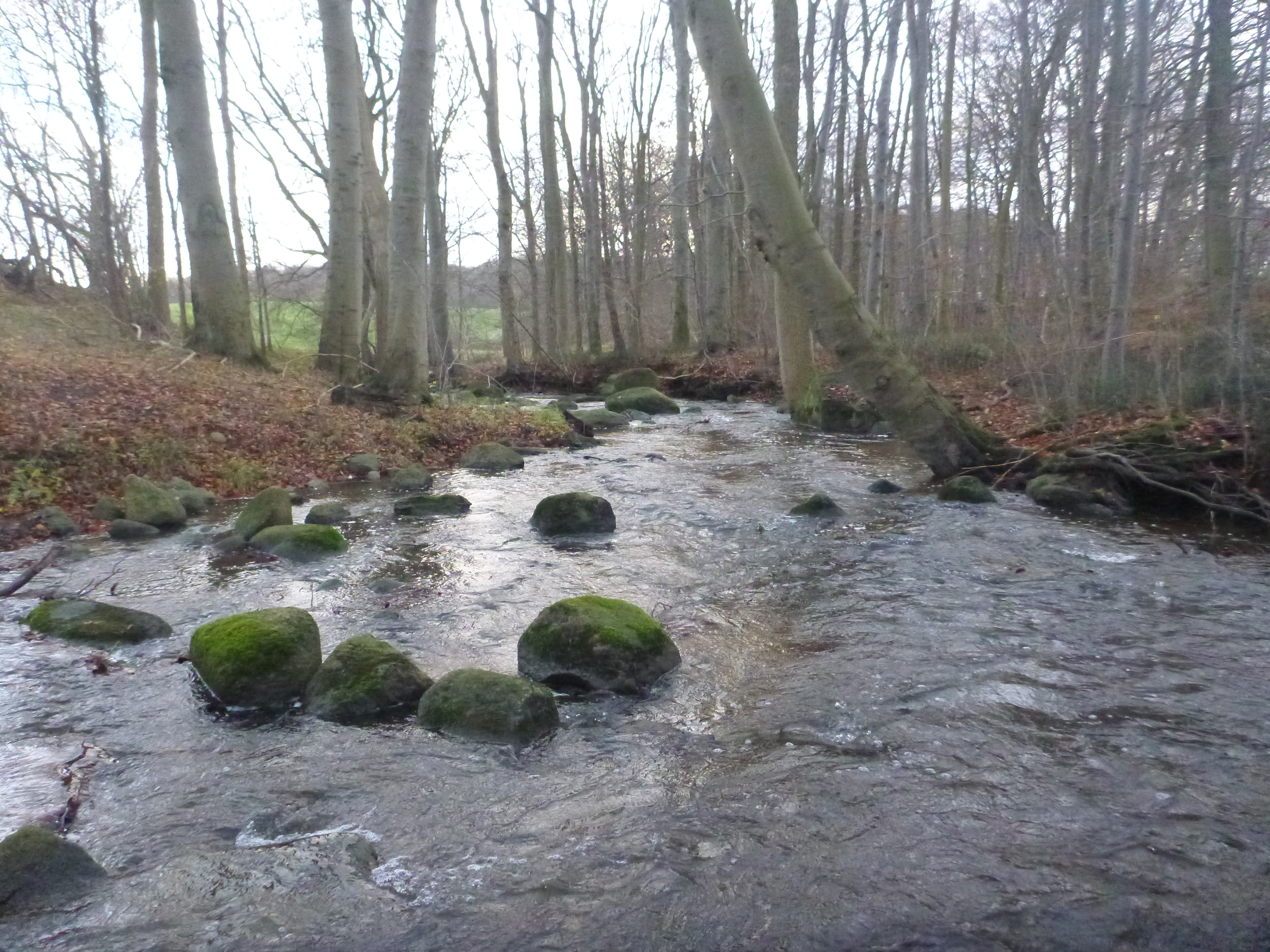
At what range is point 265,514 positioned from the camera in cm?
767

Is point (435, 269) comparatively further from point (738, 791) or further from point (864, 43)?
point (738, 791)

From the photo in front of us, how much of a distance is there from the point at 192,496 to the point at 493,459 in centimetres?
390

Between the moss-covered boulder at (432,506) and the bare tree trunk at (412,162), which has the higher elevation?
the bare tree trunk at (412,162)

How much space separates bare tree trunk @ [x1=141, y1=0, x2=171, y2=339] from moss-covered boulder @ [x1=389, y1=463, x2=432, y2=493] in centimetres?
1203

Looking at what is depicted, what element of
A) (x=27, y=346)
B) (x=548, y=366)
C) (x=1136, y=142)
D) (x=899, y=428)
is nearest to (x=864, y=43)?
(x=548, y=366)

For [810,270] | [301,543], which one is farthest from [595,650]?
[810,270]

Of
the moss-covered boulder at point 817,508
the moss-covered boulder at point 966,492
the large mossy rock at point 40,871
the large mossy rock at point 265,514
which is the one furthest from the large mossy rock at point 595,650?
the moss-covered boulder at point 966,492

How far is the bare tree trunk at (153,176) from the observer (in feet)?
65.2

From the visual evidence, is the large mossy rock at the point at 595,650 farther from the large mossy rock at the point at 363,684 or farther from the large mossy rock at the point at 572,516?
the large mossy rock at the point at 572,516

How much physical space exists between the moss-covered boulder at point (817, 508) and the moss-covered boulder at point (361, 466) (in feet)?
17.8

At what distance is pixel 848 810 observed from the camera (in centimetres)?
340

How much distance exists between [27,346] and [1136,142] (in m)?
15.7

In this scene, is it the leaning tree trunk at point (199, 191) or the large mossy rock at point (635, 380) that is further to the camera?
the large mossy rock at point (635, 380)

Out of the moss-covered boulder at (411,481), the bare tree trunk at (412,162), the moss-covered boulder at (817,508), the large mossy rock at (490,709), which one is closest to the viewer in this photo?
the large mossy rock at (490,709)
